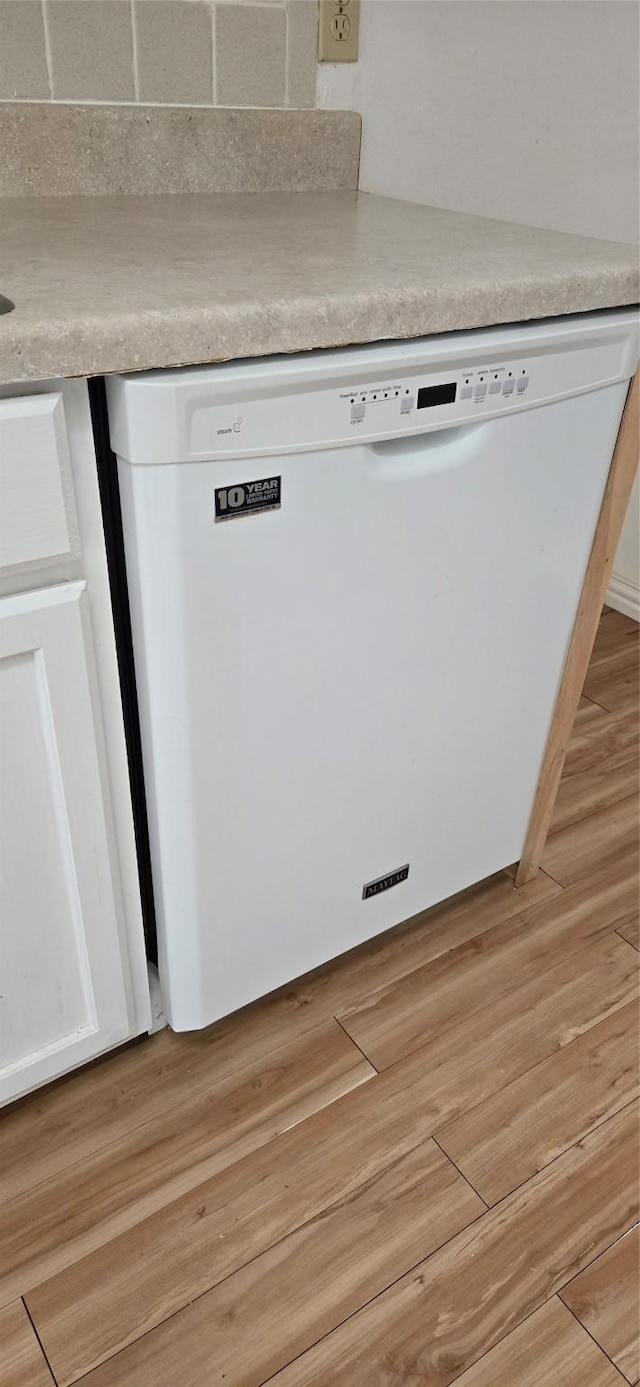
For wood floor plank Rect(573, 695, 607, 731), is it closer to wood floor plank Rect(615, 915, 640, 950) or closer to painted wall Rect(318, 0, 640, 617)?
wood floor plank Rect(615, 915, 640, 950)

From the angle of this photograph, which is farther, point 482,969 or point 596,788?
point 596,788

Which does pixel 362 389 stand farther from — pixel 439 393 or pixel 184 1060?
pixel 184 1060

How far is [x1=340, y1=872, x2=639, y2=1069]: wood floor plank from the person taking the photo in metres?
1.23

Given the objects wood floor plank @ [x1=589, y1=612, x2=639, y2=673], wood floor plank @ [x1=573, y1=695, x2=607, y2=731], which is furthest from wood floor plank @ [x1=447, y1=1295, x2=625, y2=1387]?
wood floor plank @ [x1=589, y1=612, x2=639, y2=673]

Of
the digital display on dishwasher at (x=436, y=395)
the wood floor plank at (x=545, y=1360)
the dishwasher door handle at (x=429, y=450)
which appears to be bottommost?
the wood floor plank at (x=545, y=1360)

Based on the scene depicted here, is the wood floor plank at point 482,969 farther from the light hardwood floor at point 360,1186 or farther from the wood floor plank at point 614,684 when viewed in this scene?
the wood floor plank at point 614,684

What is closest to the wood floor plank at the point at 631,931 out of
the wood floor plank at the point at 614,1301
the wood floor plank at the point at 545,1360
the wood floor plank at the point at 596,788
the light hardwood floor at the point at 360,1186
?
the light hardwood floor at the point at 360,1186

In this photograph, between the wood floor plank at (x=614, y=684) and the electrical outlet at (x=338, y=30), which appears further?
the wood floor plank at (x=614, y=684)

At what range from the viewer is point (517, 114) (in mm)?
1673

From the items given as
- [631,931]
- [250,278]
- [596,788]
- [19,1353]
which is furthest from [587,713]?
[19,1353]

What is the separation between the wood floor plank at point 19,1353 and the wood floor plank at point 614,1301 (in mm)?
525

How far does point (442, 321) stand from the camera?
836 mm

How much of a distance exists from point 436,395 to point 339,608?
0.22 meters

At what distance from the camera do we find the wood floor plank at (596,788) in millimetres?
1616
